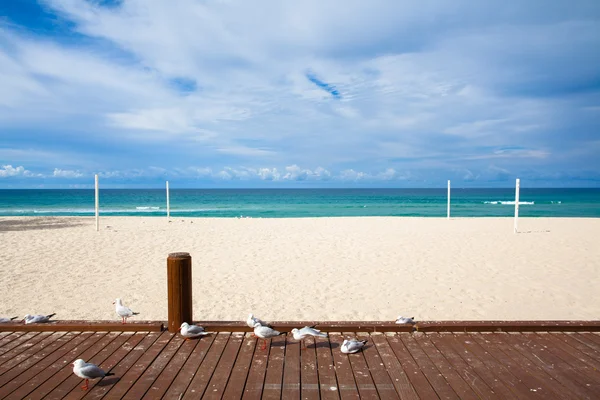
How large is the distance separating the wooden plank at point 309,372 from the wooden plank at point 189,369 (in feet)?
2.94

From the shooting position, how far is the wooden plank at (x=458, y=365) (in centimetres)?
302

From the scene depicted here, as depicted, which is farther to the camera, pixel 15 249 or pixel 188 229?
pixel 188 229

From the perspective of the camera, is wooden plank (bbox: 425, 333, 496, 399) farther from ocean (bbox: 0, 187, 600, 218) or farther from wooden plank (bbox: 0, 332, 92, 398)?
ocean (bbox: 0, 187, 600, 218)

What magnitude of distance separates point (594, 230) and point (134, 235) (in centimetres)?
1799

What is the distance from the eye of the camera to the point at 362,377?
3.25m

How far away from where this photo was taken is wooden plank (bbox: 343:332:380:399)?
2.99 m

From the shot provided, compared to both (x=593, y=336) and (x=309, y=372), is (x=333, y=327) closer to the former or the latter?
(x=309, y=372)

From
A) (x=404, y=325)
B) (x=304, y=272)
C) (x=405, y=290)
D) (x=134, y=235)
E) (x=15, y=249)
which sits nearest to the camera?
(x=404, y=325)

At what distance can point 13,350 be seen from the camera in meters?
3.75

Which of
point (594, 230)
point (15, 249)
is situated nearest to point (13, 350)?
point (15, 249)

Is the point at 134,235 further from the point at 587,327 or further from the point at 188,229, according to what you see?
the point at 587,327

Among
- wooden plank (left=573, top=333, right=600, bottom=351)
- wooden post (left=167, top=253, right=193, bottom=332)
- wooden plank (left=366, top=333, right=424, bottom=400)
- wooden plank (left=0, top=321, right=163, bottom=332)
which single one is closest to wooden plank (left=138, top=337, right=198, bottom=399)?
wooden post (left=167, top=253, right=193, bottom=332)

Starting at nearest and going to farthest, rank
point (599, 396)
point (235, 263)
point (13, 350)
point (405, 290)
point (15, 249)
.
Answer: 1. point (599, 396)
2. point (13, 350)
3. point (405, 290)
4. point (235, 263)
5. point (15, 249)

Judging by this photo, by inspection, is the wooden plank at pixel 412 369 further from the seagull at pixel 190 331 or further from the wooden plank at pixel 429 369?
the seagull at pixel 190 331
